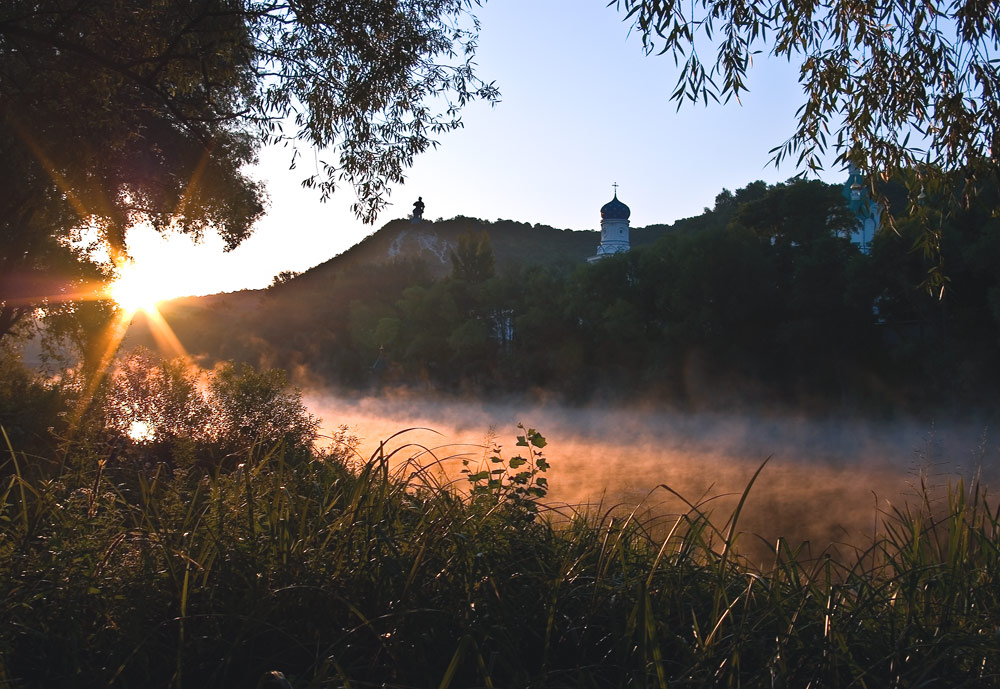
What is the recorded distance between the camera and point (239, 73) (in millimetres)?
8906

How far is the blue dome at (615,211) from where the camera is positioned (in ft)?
246

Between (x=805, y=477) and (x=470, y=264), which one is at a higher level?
(x=470, y=264)

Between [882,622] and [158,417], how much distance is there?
1185 cm

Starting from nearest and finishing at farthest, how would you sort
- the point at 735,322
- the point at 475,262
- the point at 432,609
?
the point at 432,609 → the point at 735,322 → the point at 475,262

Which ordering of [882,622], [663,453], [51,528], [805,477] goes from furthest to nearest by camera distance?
[663,453] → [805,477] → [51,528] → [882,622]

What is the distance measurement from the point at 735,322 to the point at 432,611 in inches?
1625

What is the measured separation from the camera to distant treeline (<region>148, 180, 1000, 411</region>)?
34.5m

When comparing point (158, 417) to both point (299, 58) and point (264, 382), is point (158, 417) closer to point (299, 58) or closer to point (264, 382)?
point (264, 382)

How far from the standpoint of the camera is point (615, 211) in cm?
7506

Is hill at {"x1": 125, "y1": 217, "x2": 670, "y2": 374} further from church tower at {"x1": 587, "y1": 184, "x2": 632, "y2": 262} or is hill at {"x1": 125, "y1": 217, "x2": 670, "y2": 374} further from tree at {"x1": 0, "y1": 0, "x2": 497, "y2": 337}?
tree at {"x1": 0, "y1": 0, "x2": 497, "y2": 337}

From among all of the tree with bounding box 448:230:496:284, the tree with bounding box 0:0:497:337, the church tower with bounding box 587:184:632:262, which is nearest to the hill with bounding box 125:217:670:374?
the tree with bounding box 448:230:496:284

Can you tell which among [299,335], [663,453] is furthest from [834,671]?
[299,335]

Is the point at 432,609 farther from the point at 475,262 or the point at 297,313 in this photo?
the point at 297,313

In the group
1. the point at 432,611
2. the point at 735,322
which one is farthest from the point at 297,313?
the point at 432,611
